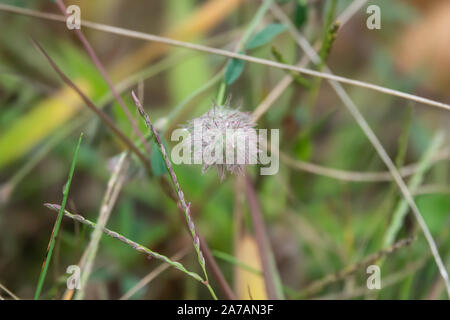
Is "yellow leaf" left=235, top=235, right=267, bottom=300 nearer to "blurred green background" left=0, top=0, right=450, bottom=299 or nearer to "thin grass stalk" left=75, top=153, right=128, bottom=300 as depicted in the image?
"blurred green background" left=0, top=0, right=450, bottom=299

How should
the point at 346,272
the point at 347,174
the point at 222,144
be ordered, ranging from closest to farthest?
the point at 222,144, the point at 346,272, the point at 347,174

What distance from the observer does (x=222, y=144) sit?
0.41 meters

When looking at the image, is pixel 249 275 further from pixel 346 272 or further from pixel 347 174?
pixel 347 174

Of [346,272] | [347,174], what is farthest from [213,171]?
[346,272]

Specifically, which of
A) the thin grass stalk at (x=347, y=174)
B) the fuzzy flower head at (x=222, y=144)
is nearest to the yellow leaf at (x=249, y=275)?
the thin grass stalk at (x=347, y=174)

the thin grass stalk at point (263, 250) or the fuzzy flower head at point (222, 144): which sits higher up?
the fuzzy flower head at point (222, 144)

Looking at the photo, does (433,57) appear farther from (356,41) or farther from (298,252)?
(298,252)

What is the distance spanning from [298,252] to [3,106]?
0.51 metres

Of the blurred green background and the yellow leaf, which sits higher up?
the blurred green background

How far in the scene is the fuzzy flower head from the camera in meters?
0.41

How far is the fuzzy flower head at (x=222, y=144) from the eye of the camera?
407mm

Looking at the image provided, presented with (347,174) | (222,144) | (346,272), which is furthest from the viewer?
(347,174)

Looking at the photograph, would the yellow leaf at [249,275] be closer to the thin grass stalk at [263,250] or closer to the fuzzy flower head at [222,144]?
the thin grass stalk at [263,250]

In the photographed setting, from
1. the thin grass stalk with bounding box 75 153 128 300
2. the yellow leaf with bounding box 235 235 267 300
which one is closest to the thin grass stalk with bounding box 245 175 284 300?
the yellow leaf with bounding box 235 235 267 300
